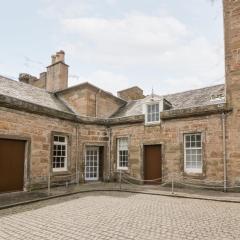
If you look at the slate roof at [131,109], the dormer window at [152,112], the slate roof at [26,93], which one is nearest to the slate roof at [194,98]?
the slate roof at [131,109]

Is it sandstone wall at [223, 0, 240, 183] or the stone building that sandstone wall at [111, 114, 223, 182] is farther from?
sandstone wall at [223, 0, 240, 183]

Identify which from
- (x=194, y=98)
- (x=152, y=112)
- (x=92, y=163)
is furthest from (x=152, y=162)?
(x=194, y=98)

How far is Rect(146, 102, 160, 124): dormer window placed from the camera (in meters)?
15.7

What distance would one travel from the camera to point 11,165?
12.0 metres

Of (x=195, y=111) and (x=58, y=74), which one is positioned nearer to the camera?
(x=195, y=111)

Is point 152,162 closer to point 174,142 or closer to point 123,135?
point 174,142

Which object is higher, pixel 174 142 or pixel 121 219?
pixel 174 142

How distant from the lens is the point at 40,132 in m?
13.5

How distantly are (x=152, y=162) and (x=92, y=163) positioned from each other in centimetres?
403

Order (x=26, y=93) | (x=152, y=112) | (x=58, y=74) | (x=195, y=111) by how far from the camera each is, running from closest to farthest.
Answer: (x=195, y=111) < (x=26, y=93) < (x=152, y=112) < (x=58, y=74)

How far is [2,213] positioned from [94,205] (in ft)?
9.80

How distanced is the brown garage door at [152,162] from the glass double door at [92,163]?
3.43 m

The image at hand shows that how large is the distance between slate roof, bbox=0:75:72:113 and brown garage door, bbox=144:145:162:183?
6.14 m

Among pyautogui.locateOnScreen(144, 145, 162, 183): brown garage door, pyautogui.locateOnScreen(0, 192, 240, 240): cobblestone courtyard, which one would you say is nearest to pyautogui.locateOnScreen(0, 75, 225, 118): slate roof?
pyautogui.locateOnScreen(144, 145, 162, 183): brown garage door
